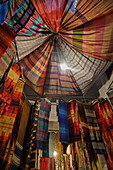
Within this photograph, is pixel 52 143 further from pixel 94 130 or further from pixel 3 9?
pixel 3 9

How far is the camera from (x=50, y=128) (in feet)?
10.6

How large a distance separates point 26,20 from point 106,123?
11.0 feet

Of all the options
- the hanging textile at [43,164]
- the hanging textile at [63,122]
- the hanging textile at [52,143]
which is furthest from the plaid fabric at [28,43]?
the hanging textile at [43,164]

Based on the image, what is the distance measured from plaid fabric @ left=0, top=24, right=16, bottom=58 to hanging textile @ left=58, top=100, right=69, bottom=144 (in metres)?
2.20

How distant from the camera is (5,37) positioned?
2135mm

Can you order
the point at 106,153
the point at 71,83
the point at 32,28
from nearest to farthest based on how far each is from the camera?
the point at 106,153
the point at 32,28
the point at 71,83

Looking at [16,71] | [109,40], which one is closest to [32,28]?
[16,71]

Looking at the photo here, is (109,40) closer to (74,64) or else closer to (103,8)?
(103,8)

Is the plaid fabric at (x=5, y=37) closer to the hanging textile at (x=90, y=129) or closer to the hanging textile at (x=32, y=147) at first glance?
the hanging textile at (x=32, y=147)

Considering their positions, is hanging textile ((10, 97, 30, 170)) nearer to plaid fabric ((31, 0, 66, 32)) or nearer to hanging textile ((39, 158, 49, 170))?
hanging textile ((39, 158, 49, 170))

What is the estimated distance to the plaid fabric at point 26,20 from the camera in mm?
2383

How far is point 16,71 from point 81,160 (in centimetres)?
267

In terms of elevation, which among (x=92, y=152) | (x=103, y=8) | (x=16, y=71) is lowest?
(x=92, y=152)

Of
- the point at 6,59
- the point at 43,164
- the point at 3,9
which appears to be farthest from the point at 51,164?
the point at 3,9
